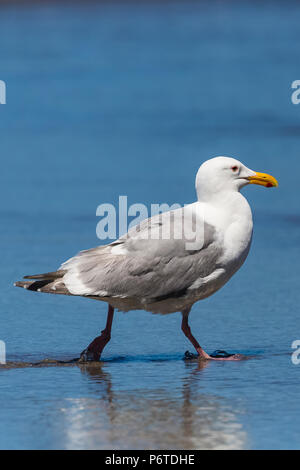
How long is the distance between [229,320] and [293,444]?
281 cm

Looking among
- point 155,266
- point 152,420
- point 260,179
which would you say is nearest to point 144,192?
point 260,179

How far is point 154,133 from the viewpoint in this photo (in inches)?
539

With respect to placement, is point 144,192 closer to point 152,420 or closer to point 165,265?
point 165,265

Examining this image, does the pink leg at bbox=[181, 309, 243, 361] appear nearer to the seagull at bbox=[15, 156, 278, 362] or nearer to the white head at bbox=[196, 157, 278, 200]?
the seagull at bbox=[15, 156, 278, 362]

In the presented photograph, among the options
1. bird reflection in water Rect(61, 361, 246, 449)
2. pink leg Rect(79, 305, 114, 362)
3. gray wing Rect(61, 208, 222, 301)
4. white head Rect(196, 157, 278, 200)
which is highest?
white head Rect(196, 157, 278, 200)

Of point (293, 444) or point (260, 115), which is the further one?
point (260, 115)

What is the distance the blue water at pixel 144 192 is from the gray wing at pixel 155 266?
0.45 metres

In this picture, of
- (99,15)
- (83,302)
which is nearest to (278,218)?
(83,302)

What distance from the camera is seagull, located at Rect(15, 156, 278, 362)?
278 inches

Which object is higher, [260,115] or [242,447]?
[260,115]

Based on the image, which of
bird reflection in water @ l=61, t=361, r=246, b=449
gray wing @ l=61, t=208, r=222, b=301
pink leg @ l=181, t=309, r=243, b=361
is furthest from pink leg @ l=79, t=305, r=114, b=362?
bird reflection in water @ l=61, t=361, r=246, b=449

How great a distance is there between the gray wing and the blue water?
0.45 m

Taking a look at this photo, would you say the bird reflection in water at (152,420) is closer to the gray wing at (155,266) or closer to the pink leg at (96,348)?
the pink leg at (96,348)

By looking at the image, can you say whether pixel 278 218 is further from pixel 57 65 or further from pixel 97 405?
pixel 57 65
